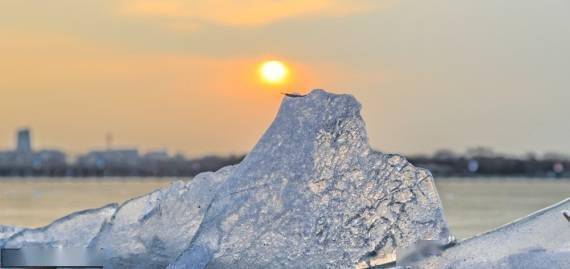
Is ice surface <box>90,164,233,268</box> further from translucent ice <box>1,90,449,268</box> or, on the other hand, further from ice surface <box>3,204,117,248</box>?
ice surface <box>3,204,117,248</box>

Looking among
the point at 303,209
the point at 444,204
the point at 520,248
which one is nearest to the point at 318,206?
the point at 303,209

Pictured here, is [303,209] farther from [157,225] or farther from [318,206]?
[157,225]

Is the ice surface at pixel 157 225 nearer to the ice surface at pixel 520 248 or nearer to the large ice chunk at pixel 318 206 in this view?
the large ice chunk at pixel 318 206

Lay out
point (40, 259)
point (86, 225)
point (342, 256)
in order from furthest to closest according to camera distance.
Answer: point (86, 225), point (40, 259), point (342, 256)

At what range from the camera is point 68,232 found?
427 inches

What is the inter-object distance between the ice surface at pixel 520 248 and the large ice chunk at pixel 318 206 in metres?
0.25

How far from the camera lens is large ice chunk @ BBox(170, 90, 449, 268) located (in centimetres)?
938

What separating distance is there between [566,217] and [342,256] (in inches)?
72.2

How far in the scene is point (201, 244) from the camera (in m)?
9.45

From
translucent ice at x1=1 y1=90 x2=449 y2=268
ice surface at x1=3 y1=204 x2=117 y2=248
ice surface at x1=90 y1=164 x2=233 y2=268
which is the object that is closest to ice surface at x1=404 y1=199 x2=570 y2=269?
translucent ice at x1=1 y1=90 x2=449 y2=268

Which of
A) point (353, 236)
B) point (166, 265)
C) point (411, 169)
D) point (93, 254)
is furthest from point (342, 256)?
point (93, 254)

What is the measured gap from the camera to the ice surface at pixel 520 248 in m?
9.20

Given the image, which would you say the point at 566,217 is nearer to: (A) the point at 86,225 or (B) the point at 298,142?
(B) the point at 298,142

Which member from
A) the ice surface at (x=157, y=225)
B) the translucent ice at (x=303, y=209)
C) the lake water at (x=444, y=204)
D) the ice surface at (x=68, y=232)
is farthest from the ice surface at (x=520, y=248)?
the lake water at (x=444, y=204)
